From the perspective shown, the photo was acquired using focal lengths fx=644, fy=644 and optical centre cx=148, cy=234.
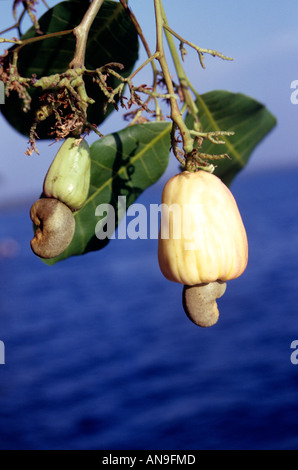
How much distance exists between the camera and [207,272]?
93cm

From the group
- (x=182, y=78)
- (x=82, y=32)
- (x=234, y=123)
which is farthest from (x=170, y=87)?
(x=234, y=123)

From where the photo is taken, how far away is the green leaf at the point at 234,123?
125cm

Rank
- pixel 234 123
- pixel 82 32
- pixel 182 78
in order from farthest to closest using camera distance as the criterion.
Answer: pixel 234 123, pixel 182 78, pixel 82 32

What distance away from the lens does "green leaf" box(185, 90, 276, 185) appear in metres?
1.25

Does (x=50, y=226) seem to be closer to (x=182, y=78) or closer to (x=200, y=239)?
(x=200, y=239)

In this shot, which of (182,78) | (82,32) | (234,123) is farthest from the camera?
(234,123)

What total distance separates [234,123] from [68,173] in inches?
18.3

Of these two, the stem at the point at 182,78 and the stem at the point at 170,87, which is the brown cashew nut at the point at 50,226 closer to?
the stem at the point at 170,87

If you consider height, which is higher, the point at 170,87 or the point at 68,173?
the point at 170,87

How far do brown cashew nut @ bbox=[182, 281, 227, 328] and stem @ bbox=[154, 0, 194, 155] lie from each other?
20cm

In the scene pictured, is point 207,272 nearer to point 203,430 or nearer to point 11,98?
point 11,98

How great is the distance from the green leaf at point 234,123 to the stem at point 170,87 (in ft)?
1.01

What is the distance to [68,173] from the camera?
3.07ft

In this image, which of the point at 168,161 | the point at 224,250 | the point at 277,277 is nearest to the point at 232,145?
the point at 168,161
